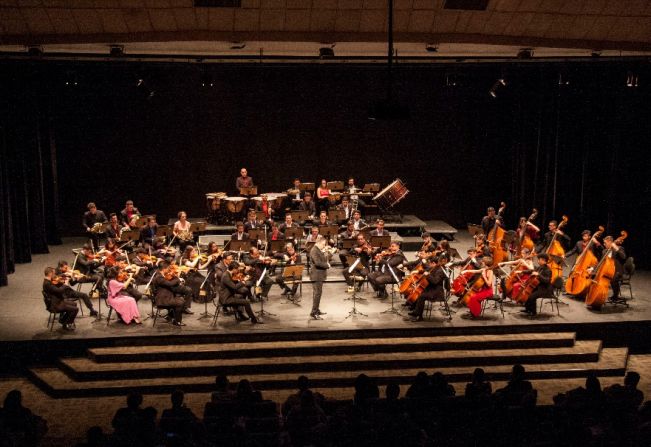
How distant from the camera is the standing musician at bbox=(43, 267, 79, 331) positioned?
38.4ft

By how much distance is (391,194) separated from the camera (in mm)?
17859

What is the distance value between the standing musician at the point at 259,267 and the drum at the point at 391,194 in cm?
513

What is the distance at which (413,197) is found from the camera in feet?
65.5

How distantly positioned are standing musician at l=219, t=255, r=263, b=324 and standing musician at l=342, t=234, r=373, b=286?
2052mm

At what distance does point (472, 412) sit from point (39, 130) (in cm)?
1315

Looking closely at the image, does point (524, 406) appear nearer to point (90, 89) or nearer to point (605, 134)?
point (605, 134)

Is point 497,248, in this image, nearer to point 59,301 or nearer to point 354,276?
point 354,276

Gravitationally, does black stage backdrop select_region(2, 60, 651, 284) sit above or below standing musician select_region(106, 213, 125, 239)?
above

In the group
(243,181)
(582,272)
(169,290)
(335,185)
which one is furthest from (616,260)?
(243,181)

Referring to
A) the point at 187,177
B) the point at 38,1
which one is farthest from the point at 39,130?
the point at 38,1

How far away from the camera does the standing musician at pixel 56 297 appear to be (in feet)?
38.4

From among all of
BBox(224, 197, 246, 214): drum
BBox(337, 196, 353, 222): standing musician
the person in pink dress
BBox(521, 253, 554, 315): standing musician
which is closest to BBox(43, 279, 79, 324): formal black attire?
the person in pink dress

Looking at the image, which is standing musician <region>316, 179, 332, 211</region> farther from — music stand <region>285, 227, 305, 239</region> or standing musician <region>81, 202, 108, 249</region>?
standing musician <region>81, 202, 108, 249</region>

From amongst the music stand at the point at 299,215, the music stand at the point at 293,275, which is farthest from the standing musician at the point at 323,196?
the music stand at the point at 293,275
